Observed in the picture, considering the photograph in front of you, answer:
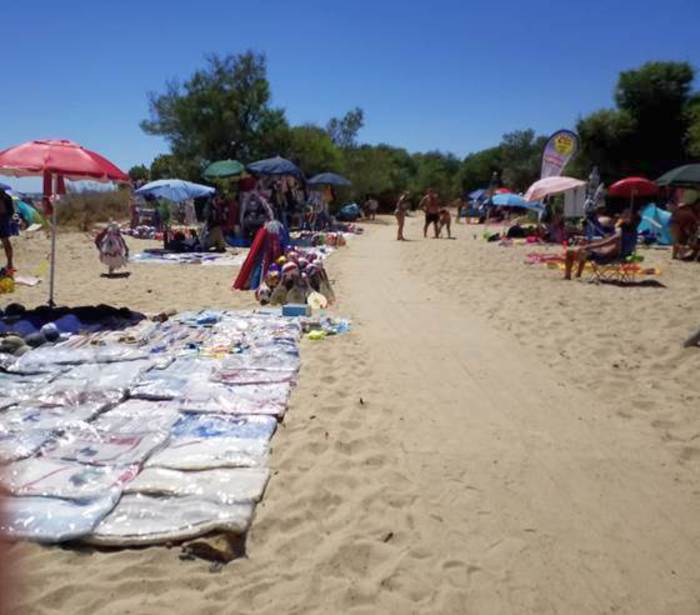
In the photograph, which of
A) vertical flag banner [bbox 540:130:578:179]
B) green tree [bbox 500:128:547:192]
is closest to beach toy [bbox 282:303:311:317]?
vertical flag banner [bbox 540:130:578:179]

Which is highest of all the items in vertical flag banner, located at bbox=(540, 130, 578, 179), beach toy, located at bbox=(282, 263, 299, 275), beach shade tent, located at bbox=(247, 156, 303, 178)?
vertical flag banner, located at bbox=(540, 130, 578, 179)

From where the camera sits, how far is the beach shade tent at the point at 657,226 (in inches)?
714

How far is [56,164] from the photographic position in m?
6.46

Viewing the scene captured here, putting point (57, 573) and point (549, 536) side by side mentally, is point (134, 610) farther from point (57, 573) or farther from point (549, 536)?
point (549, 536)

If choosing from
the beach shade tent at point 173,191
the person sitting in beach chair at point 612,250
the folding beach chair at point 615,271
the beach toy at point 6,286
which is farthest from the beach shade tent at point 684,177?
the beach toy at point 6,286

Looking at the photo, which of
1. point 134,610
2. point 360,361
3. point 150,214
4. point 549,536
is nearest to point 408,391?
point 360,361

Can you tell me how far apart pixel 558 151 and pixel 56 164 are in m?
15.9

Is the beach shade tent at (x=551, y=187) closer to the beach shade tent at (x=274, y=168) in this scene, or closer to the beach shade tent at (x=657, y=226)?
the beach shade tent at (x=657, y=226)

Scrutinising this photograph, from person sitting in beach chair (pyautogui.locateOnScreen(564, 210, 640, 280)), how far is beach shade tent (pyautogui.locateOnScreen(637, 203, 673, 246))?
8543mm

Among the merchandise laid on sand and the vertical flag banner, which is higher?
the vertical flag banner

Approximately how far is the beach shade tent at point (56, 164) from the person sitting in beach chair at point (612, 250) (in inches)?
301

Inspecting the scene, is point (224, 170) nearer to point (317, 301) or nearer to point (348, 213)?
point (317, 301)

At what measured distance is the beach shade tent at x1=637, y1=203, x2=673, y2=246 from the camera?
18.1m

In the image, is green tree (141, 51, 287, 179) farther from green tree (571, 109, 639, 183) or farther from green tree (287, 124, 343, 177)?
green tree (571, 109, 639, 183)
